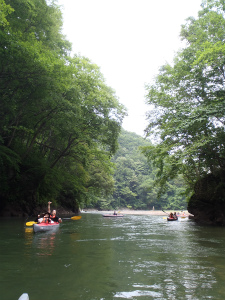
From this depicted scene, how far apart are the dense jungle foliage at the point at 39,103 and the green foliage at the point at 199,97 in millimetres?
5442

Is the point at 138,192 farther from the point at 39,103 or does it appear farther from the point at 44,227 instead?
the point at 44,227

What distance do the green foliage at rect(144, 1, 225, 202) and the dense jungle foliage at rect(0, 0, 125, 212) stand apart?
5.44 meters

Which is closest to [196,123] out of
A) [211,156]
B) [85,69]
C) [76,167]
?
[211,156]

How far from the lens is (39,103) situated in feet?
48.9

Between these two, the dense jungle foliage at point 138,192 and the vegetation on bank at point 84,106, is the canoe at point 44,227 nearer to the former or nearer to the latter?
the vegetation on bank at point 84,106

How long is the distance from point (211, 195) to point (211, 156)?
3.00m

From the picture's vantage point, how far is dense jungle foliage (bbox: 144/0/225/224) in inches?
524

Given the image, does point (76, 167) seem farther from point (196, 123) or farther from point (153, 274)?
point (153, 274)

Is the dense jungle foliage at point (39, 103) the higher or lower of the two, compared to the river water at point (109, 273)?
higher

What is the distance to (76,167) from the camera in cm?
2933

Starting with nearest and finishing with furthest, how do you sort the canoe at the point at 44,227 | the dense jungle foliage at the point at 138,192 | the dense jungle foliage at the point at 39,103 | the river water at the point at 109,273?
1. the river water at the point at 109,273
2. the canoe at the point at 44,227
3. the dense jungle foliage at the point at 39,103
4. the dense jungle foliage at the point at 138,192

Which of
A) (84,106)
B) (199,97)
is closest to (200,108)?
(199,97)

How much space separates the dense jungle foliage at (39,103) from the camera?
12.7 metres

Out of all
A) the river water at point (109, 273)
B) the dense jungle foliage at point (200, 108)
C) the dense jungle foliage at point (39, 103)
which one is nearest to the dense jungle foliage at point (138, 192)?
the dense jungle foliage at point (39, 103)
